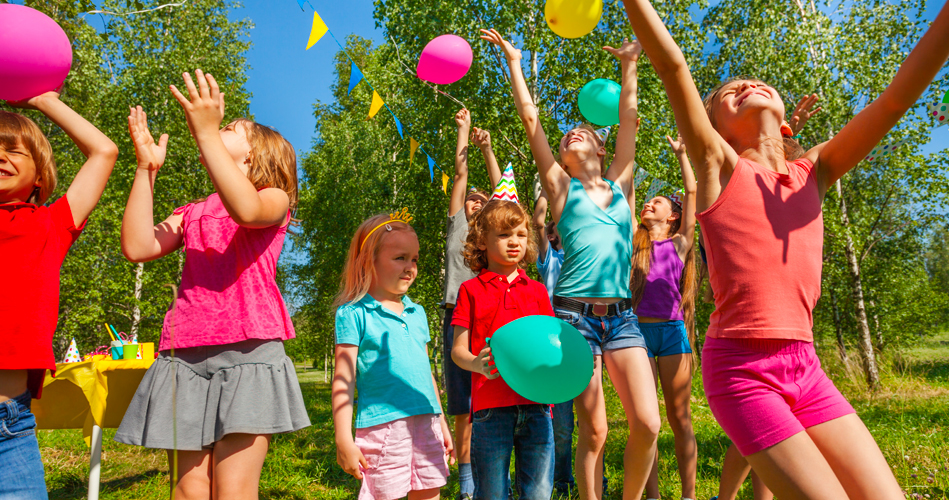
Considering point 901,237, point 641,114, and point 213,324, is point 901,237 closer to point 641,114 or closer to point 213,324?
point 641,114

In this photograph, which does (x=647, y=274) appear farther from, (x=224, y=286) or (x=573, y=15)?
(x=224, y=286)

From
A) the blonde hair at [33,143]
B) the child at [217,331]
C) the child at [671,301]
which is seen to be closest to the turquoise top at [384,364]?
the child at [217,331]

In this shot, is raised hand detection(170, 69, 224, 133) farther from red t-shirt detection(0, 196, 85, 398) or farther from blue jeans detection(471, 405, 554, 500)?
blue jeans detection(471, 405, 554, 500)

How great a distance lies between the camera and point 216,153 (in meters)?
1.51

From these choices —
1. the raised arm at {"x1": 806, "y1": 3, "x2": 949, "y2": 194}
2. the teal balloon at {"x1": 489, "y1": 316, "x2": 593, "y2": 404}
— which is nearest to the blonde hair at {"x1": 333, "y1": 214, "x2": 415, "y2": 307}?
the teal balloon at {"x1": 489, "y1": 316, "x2": 593, "y2": 404}

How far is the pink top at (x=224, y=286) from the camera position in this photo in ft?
5.41

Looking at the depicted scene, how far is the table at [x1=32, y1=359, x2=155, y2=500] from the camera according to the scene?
283 centimetres

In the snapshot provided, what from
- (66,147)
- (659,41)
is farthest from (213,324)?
(66,147)

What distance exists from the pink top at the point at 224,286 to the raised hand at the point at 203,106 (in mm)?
368

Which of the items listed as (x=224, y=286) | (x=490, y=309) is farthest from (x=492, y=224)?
(x=224, y=286)

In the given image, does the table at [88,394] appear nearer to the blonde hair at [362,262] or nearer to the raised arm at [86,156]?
the blonde hair at [362,262]

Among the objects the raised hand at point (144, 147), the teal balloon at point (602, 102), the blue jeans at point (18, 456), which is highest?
the teal balloon at point (602, 102)

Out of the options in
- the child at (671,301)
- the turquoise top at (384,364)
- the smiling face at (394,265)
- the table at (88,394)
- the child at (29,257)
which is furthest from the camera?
the child at (671,301)

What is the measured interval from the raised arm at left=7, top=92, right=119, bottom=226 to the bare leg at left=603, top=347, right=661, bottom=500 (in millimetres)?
2038
